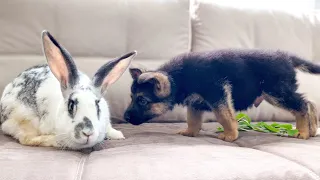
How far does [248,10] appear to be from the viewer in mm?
1932

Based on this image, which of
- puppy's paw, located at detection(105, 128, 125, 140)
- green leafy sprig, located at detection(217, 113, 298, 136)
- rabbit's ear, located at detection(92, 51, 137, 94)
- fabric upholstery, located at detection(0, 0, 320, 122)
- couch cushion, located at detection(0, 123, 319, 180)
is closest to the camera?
couch cushion, located at detection(0, 123, 319, 180)

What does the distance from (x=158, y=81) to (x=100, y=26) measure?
0.52 m

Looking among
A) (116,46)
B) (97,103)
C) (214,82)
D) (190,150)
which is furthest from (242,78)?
(116,46)

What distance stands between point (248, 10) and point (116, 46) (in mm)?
601

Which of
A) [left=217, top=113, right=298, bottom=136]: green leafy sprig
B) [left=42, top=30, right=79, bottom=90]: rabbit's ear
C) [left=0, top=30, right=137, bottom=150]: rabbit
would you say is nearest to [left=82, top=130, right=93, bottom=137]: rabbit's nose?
[left=0, top=30, right=137, bottom=150]: rabbit

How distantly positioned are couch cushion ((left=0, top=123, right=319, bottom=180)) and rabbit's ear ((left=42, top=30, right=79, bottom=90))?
0.19 meters

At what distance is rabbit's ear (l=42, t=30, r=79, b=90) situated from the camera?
1201mm

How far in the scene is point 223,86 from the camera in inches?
53.9

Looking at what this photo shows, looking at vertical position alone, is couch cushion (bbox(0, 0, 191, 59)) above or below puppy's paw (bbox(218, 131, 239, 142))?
above

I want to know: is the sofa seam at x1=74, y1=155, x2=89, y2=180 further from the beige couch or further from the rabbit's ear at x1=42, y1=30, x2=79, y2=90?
the rabbit's ear at x1=42, y1=30, x2=79, y2=90

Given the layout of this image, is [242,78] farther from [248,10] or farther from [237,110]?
[248,10]

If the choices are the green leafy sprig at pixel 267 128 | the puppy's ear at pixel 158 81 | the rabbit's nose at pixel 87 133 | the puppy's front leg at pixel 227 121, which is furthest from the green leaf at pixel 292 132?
the rabbit's nose at pixel 87 133

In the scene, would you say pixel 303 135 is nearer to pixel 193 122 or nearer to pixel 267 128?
pixel 267 128

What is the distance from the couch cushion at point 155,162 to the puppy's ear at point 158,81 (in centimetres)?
16
